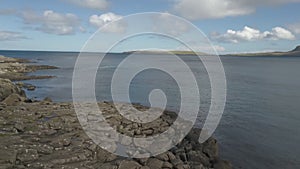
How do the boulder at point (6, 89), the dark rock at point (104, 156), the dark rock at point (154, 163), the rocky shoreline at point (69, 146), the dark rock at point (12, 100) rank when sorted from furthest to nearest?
the boulder at point (6, 89) < the dark rock at point (12, 100) < the dark rock at point (104, 156) < the dark rock at point (154, 163) < the rocky shoreline at point (69, 146)

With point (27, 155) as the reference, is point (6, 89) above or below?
above

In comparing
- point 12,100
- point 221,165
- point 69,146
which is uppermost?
point 12,100

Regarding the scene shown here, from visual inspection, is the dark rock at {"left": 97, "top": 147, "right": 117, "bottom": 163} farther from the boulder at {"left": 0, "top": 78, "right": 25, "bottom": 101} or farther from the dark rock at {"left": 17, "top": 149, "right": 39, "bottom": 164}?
the boulder at {"left": 0, "top": 78, "right": 25, "bottom": 101}

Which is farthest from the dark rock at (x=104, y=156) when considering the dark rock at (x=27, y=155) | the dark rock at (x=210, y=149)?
the dark rock at (x=210, y=149)

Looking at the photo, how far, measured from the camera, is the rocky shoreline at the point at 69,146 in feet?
41.7

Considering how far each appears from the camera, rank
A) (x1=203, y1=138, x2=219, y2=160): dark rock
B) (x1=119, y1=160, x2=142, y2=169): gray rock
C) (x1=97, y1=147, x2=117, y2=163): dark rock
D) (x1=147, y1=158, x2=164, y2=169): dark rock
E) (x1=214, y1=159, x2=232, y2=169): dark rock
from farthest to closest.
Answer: (x1=203, y1=138, x2=219, y2=160): dark rock, (x1=214, y1=159, x2=232, y2=169): dark rock, (x1=97, y1=147, x2=117, y2=163): dark rock, (x1=147, y1=158, x2=164, y2=169): dark rock, (x1=119, y1=160, x2=142, y2=169): gray rock

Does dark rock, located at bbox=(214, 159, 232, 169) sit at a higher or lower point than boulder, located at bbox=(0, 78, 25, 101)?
lower

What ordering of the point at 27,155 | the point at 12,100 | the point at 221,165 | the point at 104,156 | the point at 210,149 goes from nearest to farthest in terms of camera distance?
the point at 27,155, the point at 104,156, the point at 221,165, the point at 210,149, the point at 12,100

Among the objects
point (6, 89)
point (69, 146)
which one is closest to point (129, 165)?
point (69, 146)

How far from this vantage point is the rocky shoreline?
1271 centimetres

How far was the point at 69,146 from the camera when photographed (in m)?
14.6

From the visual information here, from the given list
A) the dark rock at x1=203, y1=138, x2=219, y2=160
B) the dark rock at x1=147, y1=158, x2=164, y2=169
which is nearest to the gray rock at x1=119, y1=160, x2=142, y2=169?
the dark rock at x1=147, y1=158, x2=164, y2=169

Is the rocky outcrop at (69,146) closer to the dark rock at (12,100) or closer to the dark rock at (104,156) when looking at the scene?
the dark rock at (104,156)

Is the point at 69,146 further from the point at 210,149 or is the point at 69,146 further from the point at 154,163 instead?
the point at 210,149
